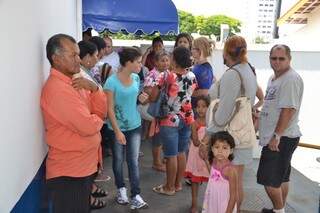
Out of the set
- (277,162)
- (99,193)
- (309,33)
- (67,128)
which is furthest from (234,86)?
(309,33)

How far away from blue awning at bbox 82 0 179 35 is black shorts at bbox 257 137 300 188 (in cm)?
377

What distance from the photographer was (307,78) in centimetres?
739

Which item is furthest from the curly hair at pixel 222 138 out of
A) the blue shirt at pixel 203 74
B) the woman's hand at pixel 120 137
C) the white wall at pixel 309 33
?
the white wall at pixel 309 33

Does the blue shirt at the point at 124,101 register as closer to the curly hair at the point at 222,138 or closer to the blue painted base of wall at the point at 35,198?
the curly hair at the point at 222,138

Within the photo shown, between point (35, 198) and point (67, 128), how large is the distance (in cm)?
48

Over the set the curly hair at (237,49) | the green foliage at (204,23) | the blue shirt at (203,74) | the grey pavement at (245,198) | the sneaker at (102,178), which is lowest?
the grey pavement at (245,198)

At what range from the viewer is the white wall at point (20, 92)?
1.78 meters

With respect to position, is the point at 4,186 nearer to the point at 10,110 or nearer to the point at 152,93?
the point at 10,110

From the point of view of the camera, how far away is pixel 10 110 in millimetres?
1876

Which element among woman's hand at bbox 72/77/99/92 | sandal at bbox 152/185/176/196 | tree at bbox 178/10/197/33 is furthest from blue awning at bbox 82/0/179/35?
tree at bbox 178/10/197/33

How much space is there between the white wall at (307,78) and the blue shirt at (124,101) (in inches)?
140

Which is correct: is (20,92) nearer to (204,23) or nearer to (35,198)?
(35,198)

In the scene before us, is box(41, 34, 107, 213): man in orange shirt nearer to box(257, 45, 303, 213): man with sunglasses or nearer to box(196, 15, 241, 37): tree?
box(257, 45, 303, 213): man with sunglasses

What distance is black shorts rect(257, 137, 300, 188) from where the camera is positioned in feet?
12.1
